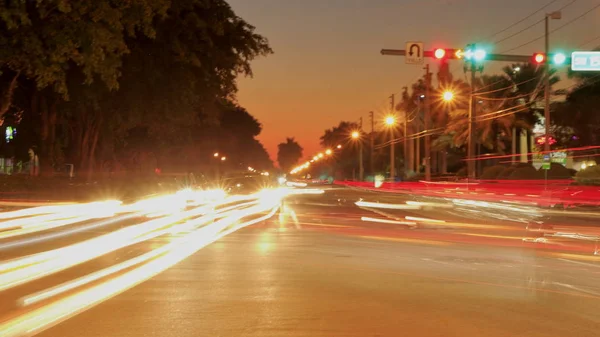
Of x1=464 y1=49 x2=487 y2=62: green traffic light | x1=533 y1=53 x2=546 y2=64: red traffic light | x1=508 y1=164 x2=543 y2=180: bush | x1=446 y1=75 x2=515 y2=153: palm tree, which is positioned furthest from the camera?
x1=446 y1=75 x2=515 y2=153: palm tree

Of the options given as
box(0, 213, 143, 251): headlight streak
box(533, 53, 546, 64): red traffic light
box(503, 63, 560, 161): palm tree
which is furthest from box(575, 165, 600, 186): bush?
box(0, 213, 143, 251): headlight streak

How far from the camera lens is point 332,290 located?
1053cm

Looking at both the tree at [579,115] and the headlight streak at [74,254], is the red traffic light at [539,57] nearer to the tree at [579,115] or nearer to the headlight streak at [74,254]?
the headlight streak at [74,254]

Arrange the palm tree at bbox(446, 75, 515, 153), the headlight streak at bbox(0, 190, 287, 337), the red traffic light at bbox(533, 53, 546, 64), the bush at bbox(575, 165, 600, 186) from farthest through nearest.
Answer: the palm tree at bbox(446, 75, 515, 153) < the bush at bbox(575, 165, 600, 186) < the red traffic light at bbox(533, 53, 546, 64) < the headlight streak at bbox(0, 190, 287, 337)

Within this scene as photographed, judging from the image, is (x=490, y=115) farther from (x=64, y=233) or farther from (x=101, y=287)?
(x=101, y=287)

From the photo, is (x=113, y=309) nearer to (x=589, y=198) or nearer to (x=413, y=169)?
(x=589, y=198)

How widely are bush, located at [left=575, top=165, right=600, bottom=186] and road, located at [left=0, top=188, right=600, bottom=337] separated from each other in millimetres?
21346

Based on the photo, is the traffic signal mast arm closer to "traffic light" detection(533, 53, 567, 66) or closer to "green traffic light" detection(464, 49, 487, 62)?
"traffic light" detection(533, 53, 567, 66)

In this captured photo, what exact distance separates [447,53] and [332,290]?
12.2 meters

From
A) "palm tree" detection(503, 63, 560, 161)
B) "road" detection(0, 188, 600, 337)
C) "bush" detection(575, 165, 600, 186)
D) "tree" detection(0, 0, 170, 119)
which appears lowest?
"road" detection(0, 188, 600, 337)

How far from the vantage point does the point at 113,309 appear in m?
9.08

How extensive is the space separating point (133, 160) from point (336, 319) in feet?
192

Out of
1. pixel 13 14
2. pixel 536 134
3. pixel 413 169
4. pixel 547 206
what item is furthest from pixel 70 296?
pixel 413 169

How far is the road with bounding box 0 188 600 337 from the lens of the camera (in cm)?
821
